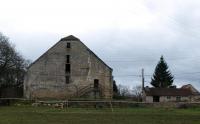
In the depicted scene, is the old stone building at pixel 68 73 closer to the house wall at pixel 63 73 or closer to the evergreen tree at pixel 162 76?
the house wall at pixel 63 73

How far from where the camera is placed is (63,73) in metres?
86.5

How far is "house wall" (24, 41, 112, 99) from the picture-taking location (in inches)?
3369

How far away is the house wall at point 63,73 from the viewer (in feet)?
281

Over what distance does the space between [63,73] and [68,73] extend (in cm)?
89

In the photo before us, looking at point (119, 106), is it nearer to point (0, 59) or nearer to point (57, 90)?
point (57, 90)

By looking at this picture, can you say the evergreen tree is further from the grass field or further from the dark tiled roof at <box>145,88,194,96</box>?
the grass field

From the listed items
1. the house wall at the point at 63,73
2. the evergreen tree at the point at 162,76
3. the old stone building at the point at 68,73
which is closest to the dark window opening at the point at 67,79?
the old stone building at the point at 68,73

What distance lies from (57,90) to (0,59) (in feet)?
37.0

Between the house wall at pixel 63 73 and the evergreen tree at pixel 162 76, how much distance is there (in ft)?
114

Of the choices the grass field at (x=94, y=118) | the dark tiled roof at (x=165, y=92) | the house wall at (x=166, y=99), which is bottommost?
the grass field at (x=94, y=118)

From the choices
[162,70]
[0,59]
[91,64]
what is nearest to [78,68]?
[91,64]

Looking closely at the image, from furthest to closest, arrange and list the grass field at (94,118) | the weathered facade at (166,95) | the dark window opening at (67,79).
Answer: the weathered facade at (166,95) → the dark window opening at (67,79) → the grass field at (94,118)

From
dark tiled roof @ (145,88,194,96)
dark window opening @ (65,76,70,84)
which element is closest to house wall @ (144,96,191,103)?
dark tiled roof @ (145,88,194,96)

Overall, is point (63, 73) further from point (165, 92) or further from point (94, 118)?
point (94, 118)
